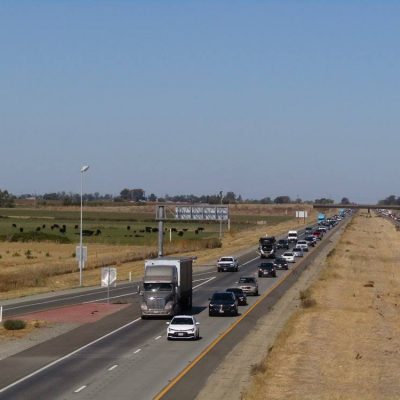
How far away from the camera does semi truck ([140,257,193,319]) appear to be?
50750mm

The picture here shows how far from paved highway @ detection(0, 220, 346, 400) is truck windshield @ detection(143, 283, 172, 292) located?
1.74m

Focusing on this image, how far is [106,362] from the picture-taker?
3500 centimetres

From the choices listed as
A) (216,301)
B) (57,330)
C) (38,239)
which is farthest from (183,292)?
(38,239)

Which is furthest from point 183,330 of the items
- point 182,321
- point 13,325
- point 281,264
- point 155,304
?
point 281,264

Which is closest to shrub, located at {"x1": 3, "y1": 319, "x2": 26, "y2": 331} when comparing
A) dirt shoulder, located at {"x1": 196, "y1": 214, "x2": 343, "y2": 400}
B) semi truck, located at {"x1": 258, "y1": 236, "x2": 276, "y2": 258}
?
dirt shoulder, located at {"x1": 196, "y1": 214, "x2": 343, "y2": 400}

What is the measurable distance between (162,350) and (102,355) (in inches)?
103

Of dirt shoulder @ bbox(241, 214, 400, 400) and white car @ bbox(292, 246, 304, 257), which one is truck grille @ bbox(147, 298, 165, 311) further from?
white car @ bbox(292, 246, 304, 257)

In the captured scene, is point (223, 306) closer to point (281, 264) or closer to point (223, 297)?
point (223, 297)

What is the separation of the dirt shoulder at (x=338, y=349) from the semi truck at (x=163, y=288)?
6.76 m

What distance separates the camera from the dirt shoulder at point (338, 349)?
28453 mm

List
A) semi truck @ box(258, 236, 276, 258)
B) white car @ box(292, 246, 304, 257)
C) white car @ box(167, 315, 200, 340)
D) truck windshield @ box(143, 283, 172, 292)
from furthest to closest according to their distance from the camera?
white car @ box(292, 246, 304, 257) → semi truck @ box(258, 236, 276, 258) → truck windshield @ box(143, 283, 172, 292) → white car @ box(167, 315, 200, 340)

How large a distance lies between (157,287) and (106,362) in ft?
53.3

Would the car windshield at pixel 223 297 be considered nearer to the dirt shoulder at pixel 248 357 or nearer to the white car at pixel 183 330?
the dirt shoulder at pixel 248 357

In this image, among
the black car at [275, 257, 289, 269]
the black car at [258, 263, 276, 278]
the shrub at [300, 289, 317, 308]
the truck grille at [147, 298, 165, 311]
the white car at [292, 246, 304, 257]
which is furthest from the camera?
the white car at [292, 246, 304, 257]
